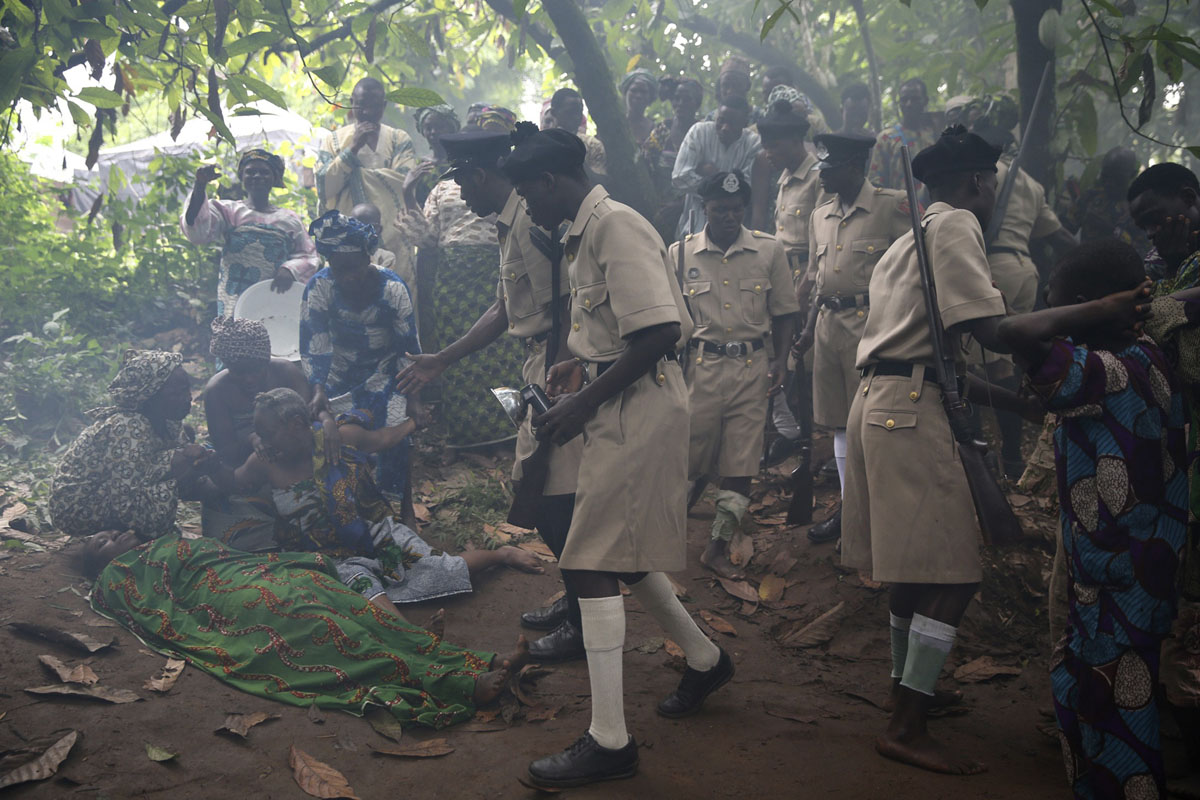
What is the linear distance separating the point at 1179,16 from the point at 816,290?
276 inches

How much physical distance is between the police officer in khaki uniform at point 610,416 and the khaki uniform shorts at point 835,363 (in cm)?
221

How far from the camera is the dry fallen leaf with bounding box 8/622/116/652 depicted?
13.4ft

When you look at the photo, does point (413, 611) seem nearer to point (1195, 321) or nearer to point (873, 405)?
point (873, 405)

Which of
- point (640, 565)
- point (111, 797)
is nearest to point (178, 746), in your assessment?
point (111, 797)

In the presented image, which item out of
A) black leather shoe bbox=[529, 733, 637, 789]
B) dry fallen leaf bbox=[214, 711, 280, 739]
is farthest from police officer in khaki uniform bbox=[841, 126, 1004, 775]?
dry fallen leaf bbox=[214, 711, 280, 739]

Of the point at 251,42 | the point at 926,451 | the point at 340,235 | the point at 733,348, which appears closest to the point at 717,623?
the point at 733,348

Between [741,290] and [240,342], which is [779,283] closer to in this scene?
[741,290]

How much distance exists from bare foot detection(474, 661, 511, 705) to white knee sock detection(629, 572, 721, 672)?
0.69 meters

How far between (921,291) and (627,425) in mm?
1188

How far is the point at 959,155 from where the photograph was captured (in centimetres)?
330

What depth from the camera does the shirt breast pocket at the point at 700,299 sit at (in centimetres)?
562

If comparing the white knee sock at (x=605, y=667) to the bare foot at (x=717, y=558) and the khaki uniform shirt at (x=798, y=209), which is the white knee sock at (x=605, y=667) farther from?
the khaki uniform shirt at (x=798, y=209)

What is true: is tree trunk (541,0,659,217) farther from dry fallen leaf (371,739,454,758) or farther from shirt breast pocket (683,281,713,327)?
dry fallen leaf (371,739,454,758)

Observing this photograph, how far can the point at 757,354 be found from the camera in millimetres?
5555
